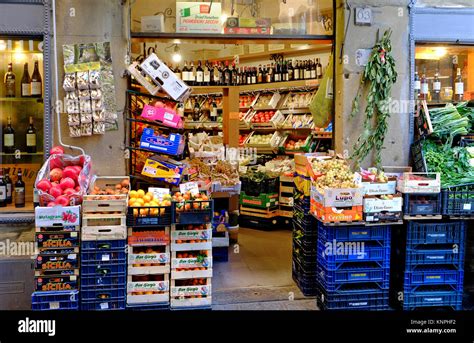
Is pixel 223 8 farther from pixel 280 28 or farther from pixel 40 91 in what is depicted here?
pixel 40 91

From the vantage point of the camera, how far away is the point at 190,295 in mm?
4629

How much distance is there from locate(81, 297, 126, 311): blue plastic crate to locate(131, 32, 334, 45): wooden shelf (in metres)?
2.67

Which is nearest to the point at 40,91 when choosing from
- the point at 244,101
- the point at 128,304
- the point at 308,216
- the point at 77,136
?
the point at 77,136

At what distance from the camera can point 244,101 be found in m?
10.8

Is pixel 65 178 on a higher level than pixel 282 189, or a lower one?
higher

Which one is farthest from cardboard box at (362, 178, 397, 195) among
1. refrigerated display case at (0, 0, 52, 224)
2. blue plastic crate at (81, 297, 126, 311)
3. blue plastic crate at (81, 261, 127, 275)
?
refrigerated display case at (0, 0, 52, 224)

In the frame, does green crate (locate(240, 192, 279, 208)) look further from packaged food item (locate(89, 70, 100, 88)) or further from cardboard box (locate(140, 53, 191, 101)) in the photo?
packaged food item (locate(89, 70, 100, 88))

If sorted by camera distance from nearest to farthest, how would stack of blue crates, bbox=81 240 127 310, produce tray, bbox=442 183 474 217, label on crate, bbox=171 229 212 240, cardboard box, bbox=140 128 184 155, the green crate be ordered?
1. stack of blue crates, bbox=81 240 127 310
2. label on crate, bbox=171 229 212 240
3. produce tray, bbox=442 183 474 217
4. cardboard box, bbox=140 128 184 155
5. the green crate

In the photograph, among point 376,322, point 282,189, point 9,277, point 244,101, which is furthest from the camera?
point 244,101

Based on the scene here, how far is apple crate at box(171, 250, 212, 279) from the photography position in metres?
4.59

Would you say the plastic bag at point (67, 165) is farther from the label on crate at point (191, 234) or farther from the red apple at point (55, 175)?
the label on crate at point (191, 234)

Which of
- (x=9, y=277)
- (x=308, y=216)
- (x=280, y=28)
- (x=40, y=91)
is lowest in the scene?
(x=9, y=277)

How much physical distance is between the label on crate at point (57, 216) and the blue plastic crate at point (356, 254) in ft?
7.39

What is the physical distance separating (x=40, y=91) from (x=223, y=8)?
83.2 inches
